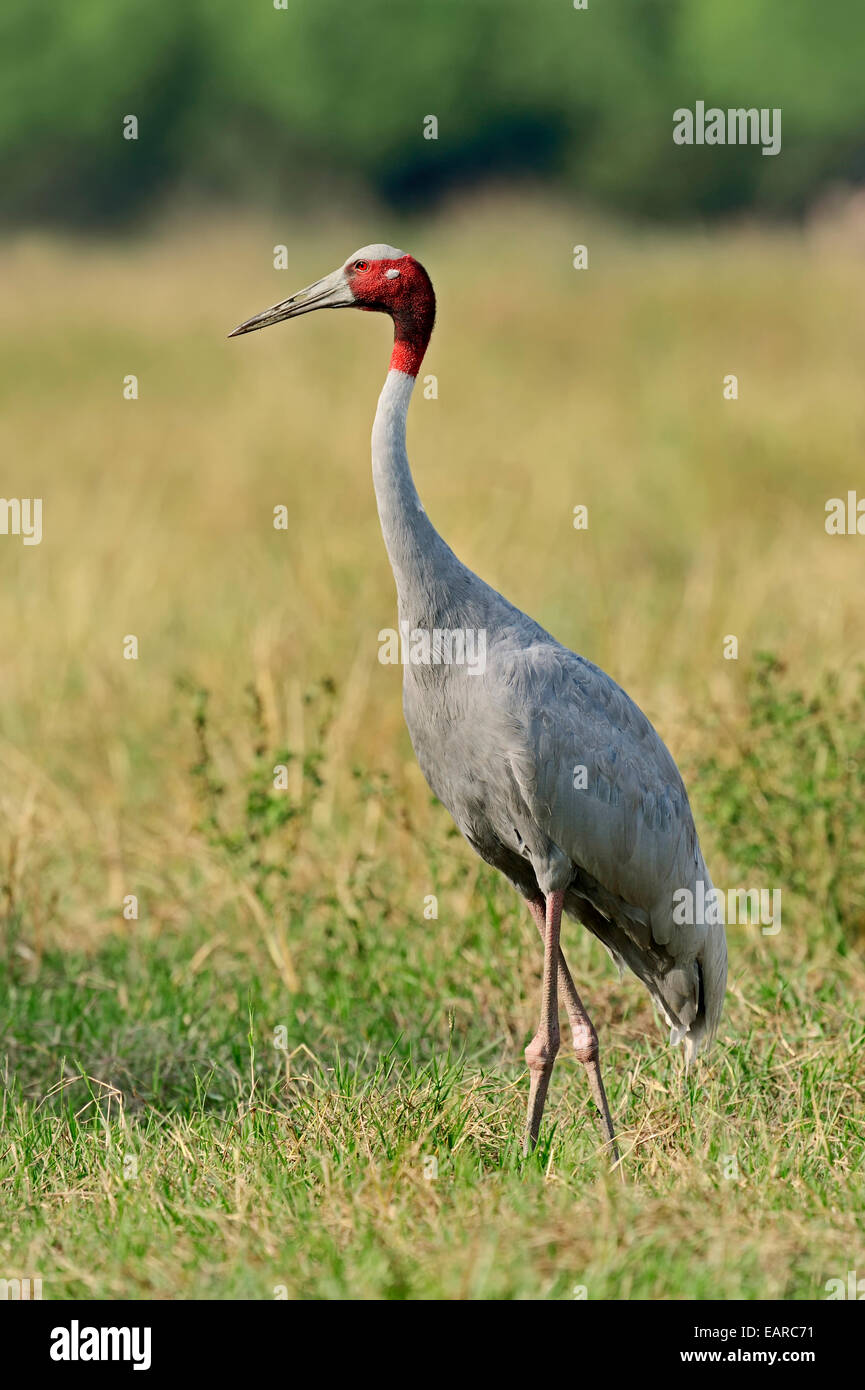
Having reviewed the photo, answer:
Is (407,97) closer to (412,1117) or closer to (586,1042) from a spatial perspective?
(586,1042)

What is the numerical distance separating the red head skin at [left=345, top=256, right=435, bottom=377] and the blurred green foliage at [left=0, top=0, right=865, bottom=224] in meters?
23.5

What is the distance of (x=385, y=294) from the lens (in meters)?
4.18

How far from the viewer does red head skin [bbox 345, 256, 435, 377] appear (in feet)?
13.6

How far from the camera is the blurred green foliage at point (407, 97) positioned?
2773 centimetres

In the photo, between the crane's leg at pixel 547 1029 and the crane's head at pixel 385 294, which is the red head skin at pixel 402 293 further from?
the crane's leg at pixel 547 1029

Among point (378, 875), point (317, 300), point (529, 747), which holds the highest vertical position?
point (317, 300)

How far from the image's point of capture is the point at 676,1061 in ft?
14.9

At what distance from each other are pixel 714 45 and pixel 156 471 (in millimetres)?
18550

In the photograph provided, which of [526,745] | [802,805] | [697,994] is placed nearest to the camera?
[526,745]

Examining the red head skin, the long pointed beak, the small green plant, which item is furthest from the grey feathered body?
the small green plant

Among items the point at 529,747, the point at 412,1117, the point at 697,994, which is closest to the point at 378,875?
the point at 697,994

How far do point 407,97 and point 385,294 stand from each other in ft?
88.0
